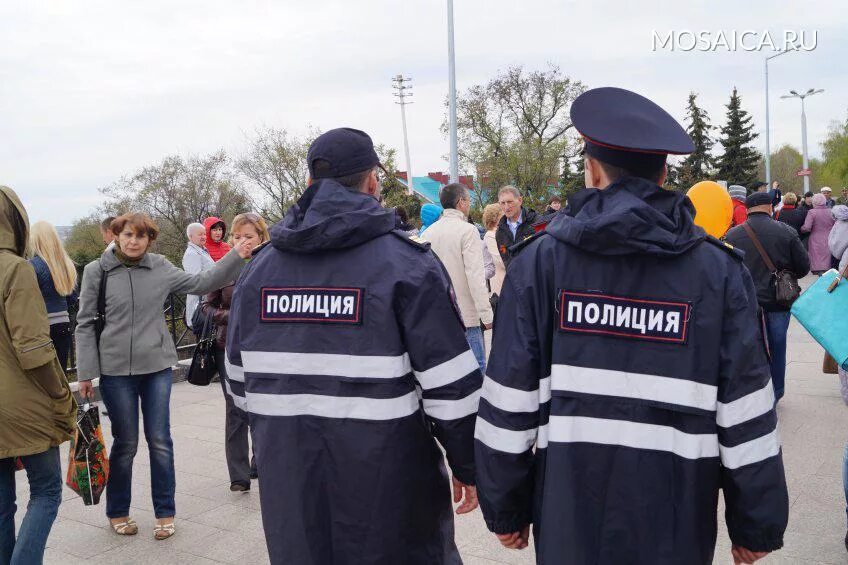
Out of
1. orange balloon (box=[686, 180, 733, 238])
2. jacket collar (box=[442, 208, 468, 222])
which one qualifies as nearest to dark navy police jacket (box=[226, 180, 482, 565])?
orange balloon (box=[686, 180, 733, 238])

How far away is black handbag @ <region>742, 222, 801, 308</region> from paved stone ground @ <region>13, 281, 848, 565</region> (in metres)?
1.17

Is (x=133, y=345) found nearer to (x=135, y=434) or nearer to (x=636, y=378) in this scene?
(x=135, y=434)

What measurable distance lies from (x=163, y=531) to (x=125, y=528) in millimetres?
281

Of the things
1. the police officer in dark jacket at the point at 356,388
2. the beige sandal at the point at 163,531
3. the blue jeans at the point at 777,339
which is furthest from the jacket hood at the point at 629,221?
the blue jeans at the point at 777,339

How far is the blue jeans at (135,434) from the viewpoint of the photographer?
4.63 metres

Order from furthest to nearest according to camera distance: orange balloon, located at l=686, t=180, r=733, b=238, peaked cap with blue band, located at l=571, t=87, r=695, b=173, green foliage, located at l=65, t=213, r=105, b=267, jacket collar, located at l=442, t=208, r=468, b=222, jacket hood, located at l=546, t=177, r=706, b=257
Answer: green foliage, located at l=65, t=213, r=105, b=267 < jacket collar, located at l=442, t=208, r=468, b=222 < orange balloon, located at l=686, t=180, r=733, b=238 < peaked cap with blue band, located at l=571, t=87, r=695, b=173 < jacket hood, located at l=546, t=177, r=706, b=257

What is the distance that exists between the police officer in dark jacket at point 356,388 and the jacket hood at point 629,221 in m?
0.64

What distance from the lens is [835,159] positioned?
5519 centimetres

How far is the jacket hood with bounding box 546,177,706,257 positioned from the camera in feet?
6.73

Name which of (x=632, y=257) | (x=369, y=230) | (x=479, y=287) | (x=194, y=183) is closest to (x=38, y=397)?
(x=369, y=230)

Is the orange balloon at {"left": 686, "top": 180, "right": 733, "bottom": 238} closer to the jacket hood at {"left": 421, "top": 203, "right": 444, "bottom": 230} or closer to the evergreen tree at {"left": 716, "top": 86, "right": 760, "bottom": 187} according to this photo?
the jacket hood at {"left": 421, "top": 203, "right": 444, "bottom": 230}

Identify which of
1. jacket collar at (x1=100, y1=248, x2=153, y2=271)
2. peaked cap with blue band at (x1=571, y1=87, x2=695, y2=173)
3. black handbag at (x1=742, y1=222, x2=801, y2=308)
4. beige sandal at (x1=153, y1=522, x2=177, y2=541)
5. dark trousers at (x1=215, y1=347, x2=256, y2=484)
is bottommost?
beige sandal at (x1=153, y1=522, x2=177, y2=541)

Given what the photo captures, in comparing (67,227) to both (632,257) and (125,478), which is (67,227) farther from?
(632,257)

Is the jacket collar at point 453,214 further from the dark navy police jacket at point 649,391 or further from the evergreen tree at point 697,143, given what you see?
the evergreen tree at point 697,143
